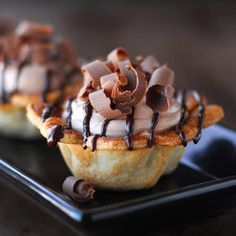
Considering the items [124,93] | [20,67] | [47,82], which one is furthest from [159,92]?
[20,67]

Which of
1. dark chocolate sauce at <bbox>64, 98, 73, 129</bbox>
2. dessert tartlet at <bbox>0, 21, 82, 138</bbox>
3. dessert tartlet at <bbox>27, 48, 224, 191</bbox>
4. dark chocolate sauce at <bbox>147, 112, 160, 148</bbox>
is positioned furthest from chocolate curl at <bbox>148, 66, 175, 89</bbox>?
dessert tartlet at <bbox>0, 21, 82, 138</bbox>

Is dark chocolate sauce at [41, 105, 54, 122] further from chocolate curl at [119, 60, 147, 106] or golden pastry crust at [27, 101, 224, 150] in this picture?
chocolate curl at [119, 60, 147, 106]

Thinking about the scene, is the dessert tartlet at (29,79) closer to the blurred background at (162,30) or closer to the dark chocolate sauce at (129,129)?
the dark chocolate sauce at (129,129)

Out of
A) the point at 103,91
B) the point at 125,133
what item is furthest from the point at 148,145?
the point at 103,91

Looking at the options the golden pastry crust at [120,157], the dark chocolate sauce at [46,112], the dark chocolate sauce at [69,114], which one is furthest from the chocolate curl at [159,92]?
the dark chocolate sauce at [46,112]

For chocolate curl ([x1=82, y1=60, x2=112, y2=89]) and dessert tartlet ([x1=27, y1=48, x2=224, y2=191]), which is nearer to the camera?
dessert tartlet ([x1=27, y1=48, x2=224, y2=191])
